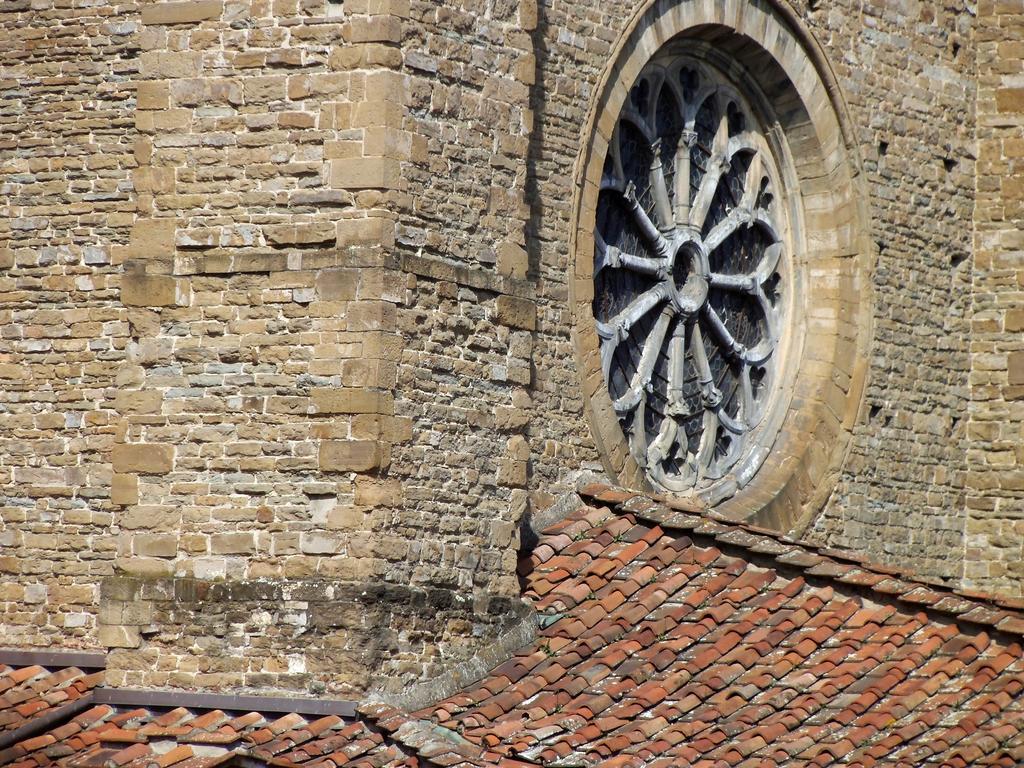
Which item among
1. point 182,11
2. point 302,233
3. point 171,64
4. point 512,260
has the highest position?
point 182,11

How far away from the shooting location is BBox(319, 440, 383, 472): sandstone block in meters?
11.2

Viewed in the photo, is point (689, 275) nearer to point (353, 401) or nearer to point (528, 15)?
point (528, 15)

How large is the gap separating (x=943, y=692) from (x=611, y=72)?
4903 mm

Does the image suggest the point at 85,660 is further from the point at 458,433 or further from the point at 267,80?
the point at 267,80

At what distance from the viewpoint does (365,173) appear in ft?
37.5

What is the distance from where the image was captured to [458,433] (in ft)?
38.8

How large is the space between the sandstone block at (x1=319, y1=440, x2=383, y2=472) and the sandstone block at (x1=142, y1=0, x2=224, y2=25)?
107 inches

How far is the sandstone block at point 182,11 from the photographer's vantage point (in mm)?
11797

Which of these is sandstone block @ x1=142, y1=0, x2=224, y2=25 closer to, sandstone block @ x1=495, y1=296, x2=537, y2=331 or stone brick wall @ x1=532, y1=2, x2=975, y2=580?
sandstone block @ x1=495, y1=296, x2=537, y2=331

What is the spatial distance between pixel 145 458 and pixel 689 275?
482 cm

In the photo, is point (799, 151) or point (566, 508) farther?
point (799, 151)

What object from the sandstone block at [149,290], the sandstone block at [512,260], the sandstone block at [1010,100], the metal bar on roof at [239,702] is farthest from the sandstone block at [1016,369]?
the sandstone block at [149,290]

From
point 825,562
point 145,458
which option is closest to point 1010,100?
point 825,562

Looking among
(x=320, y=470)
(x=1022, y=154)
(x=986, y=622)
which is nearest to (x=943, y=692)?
(x=986, y=622)
